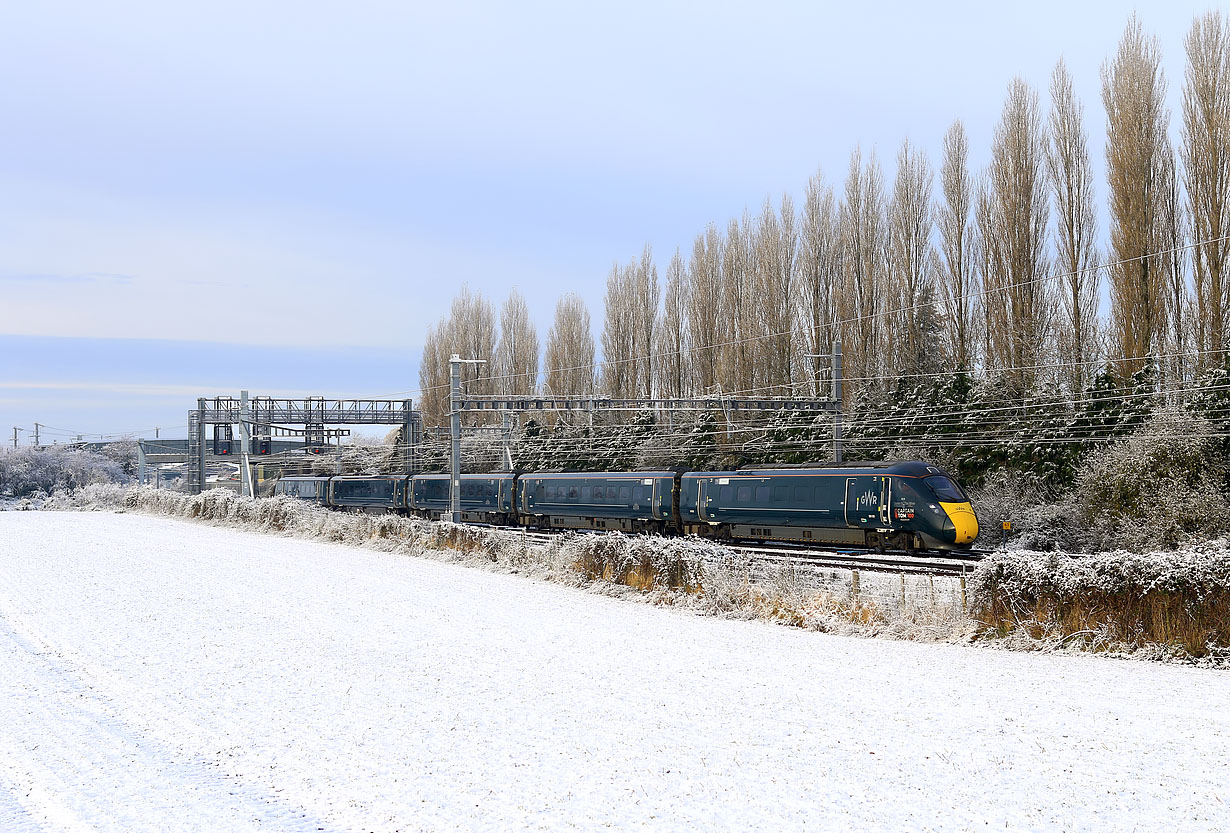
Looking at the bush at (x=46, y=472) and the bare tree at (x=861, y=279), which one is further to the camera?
the bush at (x=46, y=472)

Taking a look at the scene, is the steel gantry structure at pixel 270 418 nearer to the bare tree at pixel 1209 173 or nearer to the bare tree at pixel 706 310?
the bare tree at pixel 706 310

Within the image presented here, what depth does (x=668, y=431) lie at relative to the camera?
54.1 m

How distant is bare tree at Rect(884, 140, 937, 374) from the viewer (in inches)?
1660

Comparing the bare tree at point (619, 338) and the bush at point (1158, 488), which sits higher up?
the bare tree at point (619, 338)

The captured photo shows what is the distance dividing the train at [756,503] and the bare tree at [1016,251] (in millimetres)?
12341

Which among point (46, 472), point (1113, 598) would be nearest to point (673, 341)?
point (1113, 598)

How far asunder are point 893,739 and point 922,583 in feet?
32.8

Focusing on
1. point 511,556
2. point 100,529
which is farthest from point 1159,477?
point 100,529

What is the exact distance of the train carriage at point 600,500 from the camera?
110ft

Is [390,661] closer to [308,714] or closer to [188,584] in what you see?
[308,714]

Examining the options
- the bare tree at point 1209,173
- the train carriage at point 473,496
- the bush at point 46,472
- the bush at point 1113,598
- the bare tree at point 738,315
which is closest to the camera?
the bush at point 1113,598

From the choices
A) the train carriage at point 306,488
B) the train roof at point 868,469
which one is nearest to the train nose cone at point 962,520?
the train roof at point 868,469

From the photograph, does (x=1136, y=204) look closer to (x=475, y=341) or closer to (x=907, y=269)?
(x=907, y=269)

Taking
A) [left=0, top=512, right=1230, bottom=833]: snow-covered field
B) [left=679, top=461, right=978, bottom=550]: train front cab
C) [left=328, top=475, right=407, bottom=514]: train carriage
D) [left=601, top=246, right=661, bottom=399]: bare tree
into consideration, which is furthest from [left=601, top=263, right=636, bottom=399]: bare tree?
[left=0, top=512, right=1230, bottom=833]: snow-covered field
